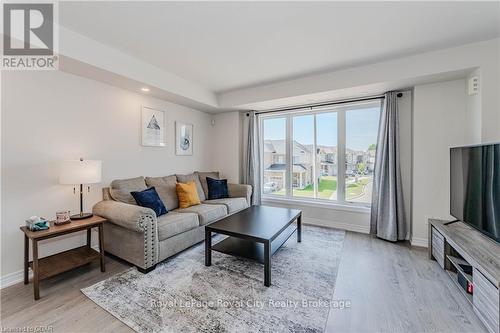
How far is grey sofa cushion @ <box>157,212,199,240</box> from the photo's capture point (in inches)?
96.0

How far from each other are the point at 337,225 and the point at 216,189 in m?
2.25

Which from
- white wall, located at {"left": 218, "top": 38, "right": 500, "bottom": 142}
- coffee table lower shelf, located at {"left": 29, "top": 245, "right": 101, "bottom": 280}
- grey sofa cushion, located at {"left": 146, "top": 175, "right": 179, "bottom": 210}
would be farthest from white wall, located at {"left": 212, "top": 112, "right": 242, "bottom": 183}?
coffee table lower shelf, located at {"left": 29, "top": 245, "right": 101, "bottom": 280}

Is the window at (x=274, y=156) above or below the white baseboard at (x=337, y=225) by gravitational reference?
above

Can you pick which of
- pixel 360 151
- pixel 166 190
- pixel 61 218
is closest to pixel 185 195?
pixel 166 190

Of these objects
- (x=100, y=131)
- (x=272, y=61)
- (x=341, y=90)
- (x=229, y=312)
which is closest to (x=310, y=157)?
(x=341, y=90)

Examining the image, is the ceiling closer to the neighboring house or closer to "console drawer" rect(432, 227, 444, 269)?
the neighboring house

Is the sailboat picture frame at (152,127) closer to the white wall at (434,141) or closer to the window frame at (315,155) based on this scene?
the window frame at (315,155)

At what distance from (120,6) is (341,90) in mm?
2740

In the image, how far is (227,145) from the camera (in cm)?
470

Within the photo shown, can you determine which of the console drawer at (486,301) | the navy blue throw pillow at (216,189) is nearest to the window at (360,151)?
the console drawer at (486,301)

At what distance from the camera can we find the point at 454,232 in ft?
7.16

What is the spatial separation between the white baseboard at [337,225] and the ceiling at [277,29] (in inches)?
98.8

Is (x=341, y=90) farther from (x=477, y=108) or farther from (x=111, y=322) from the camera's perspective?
(x=111, y=322)

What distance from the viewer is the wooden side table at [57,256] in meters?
1.88
